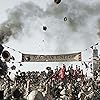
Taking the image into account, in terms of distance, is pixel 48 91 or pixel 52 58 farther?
pixel 52 58

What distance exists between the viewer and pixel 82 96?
14750 mm

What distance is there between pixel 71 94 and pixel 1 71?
Answer: 468 cm

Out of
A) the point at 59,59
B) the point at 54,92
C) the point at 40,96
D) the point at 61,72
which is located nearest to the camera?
the point at 40,96

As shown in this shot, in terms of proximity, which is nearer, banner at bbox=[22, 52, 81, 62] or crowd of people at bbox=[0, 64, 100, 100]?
crowd of people at bbox=[0, 64, 100, 100]

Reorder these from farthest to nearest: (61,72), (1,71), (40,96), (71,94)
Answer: (61,72) → (71,94) → (1,71) → (40,96)

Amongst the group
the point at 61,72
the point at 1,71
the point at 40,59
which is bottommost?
the point at 1,71

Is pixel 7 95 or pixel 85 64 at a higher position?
pixel 85 64

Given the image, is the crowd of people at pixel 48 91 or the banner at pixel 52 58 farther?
the banner at pixel 52 58

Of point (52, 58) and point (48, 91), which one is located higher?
point (52, 58)

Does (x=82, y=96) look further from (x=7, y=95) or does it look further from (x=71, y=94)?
(x=7, y=95)

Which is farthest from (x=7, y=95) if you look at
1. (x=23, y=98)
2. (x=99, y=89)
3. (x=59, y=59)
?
(x=59, y=59)

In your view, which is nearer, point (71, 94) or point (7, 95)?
point (7, 95)

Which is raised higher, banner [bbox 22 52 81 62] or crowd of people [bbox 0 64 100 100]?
banner [bbox 22 52 81 62]

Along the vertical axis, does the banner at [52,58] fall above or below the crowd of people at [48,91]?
above
